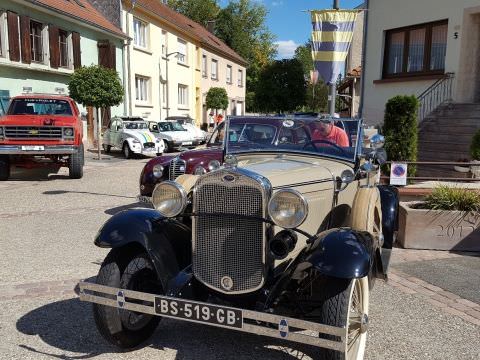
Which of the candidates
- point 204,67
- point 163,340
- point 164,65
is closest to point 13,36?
point 164,65

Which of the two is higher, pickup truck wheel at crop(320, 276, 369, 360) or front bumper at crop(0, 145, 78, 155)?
front bumper at crop(0, 145, 78, 155)

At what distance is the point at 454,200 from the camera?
6125mm

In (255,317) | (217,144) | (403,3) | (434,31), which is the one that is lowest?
(255,317)

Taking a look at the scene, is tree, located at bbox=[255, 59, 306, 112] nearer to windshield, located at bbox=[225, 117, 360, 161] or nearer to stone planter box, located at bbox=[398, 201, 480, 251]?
stone planter box, located at bbox=[398, 201, 480, 251]

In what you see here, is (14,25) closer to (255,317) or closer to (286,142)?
(286,142)

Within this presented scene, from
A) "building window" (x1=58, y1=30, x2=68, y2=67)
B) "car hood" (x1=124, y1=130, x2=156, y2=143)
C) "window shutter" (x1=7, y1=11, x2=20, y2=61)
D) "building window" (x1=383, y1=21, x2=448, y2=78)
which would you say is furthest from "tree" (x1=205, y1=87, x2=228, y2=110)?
"building window" (x1=383, y1=21, x2=448, y2=78)

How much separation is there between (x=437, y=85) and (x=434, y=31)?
175 centimetres

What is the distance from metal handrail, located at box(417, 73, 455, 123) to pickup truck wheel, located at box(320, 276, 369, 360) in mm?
10660

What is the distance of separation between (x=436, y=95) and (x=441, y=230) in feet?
26.1

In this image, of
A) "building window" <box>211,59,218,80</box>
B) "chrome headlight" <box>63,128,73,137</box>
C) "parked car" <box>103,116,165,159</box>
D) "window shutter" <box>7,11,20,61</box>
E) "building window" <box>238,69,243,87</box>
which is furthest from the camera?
A: "building window" <box>238,69,243,87</box>

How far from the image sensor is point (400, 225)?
20.4 feet

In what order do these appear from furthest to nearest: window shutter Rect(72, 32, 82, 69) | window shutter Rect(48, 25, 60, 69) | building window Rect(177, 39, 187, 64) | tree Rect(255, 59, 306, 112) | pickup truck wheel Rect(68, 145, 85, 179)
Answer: tree Rect(255, 59, 306, 112), building window Rect(177, 39, 187, 64), window shutter Rect(72, 32, 82, 69), window shutter Rect(48, 25, 60, 69), pickup truck wheel Rect(68, 145, 85, 179)

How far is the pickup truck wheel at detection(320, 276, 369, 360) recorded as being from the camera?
279cm

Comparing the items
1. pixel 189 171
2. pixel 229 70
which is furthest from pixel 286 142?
pixel 229 70
